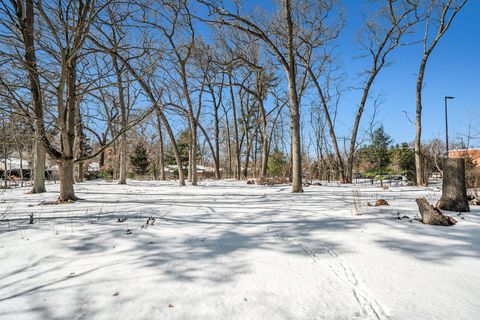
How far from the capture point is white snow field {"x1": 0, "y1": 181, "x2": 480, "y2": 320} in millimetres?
1645

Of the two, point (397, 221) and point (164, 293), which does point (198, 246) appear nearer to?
point (164, 293)

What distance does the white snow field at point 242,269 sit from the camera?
164 cm

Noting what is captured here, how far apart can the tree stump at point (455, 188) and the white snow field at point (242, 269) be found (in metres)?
0.29

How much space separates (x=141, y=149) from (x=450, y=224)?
28181 millimetres

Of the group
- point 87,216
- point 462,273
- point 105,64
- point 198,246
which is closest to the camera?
point 462,273

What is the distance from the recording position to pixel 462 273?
6.87 feet

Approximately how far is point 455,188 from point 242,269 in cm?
366

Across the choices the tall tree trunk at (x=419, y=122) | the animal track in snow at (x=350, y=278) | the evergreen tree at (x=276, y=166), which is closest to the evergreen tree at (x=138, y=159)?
the evergreen tree at (x=276, y=166)

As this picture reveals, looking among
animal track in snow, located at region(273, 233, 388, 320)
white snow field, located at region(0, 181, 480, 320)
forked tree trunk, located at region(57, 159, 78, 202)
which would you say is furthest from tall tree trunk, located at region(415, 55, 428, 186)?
forked tree trunk, located at region(57, 159, 78, 202)

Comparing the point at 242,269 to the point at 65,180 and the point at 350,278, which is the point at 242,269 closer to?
the point at 350,278

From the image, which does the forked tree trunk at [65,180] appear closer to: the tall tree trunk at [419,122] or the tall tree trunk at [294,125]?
the tall tree trunk at [294,125]

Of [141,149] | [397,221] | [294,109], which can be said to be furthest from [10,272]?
[141,149]

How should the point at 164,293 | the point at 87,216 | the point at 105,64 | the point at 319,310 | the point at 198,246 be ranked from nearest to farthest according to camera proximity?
the point at 319,310 < the point at 164,293 < the point at 198,246 < the point at 87,216 < the point at 105,64

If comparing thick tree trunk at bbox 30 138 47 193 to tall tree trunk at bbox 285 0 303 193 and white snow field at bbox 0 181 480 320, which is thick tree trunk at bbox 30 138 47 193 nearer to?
white snow field at bbox 0 181 480 320
